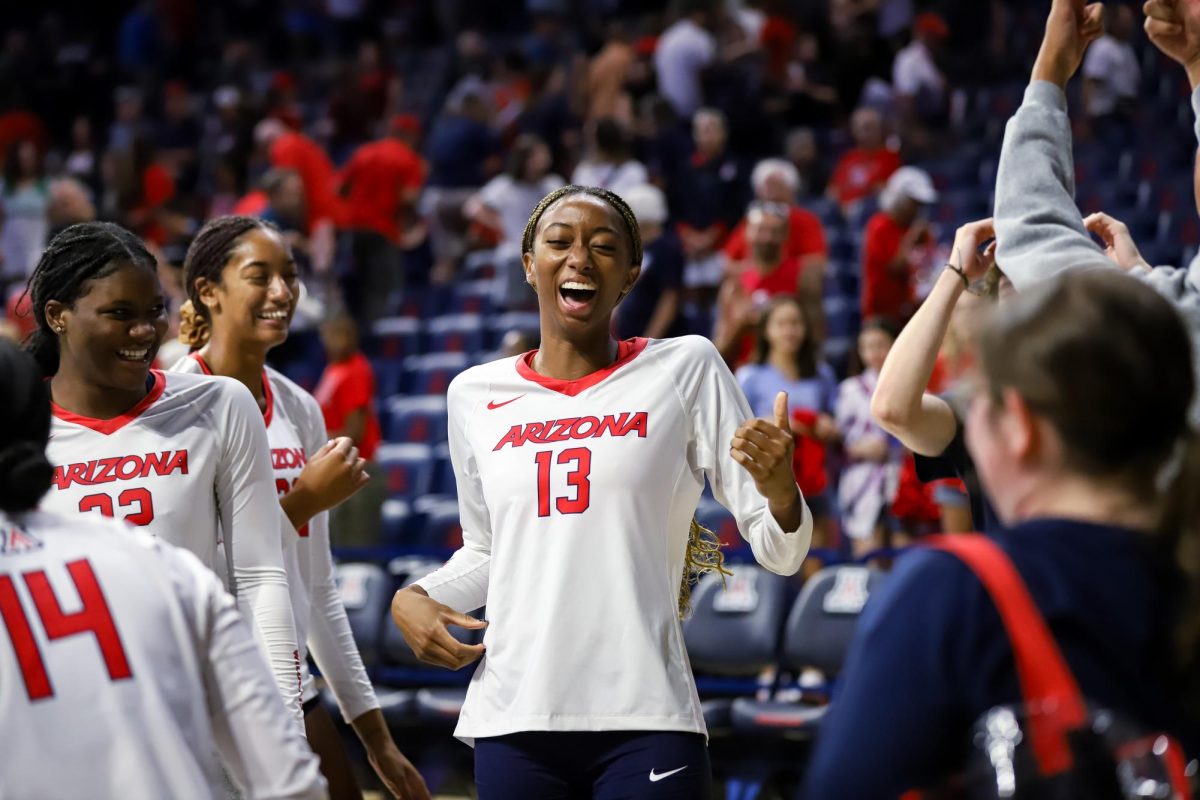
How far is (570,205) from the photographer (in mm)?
3348

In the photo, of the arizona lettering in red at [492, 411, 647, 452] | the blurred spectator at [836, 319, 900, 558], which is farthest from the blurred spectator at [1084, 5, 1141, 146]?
the arizona lettering in red at [492, 411, 647, 452]

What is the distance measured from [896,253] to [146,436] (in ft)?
21.7

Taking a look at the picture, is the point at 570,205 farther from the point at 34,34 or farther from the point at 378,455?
the point at 34,34

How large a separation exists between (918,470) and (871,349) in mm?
4765

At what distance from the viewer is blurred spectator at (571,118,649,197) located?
392 inches

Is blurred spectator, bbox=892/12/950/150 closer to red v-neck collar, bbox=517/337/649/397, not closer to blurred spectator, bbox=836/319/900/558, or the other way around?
blurred spectator, bbox=836/319/900/558

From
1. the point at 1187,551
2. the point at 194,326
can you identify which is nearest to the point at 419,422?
the point at 194,326

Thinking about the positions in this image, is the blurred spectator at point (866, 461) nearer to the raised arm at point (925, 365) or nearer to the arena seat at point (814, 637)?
the arena seat at point (814, 637)

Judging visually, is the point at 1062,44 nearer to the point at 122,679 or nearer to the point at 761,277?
the point at 122,679

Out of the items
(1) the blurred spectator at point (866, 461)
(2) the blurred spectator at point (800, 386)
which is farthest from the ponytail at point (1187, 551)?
(1) the blurred spectator at point (866, 461)

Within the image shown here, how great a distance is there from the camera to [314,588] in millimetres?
4070

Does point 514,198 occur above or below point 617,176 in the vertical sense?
below

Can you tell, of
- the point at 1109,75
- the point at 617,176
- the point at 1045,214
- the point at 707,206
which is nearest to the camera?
the point at 1045,214

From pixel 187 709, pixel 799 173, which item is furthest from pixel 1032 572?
pixel 799 173
